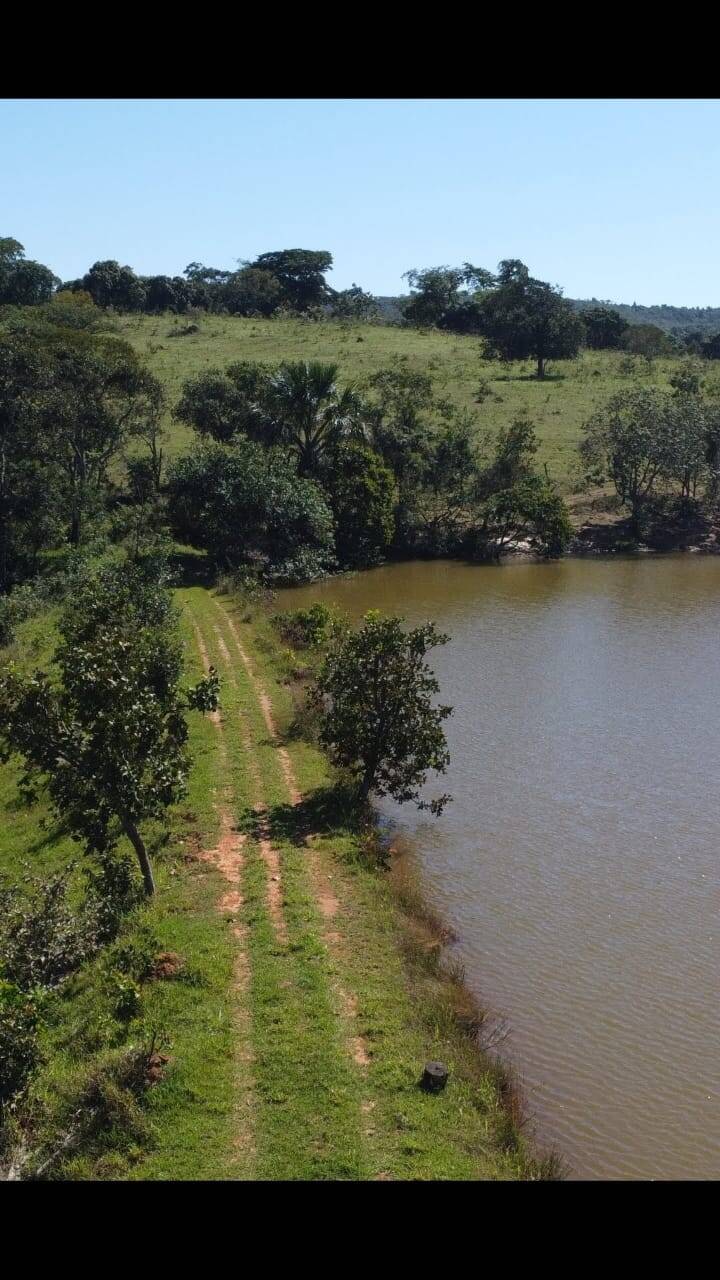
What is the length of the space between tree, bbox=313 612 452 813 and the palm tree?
23533 millimetres

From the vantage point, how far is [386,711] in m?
15.3

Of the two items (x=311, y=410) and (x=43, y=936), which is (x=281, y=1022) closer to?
(x=43, y=936)

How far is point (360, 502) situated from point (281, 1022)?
29.8 metres

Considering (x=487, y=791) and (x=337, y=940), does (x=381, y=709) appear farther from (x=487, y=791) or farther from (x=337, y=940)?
(x=337, y=940)

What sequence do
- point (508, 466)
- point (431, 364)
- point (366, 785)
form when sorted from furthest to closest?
point (431, 364)
point (508, 466)
point (366, 785)

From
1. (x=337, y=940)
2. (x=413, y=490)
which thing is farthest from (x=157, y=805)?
(x=413, y=490)

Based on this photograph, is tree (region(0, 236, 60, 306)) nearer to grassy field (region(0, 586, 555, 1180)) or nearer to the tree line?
the tree line

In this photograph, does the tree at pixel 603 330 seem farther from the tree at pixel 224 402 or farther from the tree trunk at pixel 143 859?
the tree trunk at pixel 143 859

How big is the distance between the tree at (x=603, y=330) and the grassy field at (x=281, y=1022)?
7136 centimetres

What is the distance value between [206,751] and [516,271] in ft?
281

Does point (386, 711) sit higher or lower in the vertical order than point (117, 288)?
lower

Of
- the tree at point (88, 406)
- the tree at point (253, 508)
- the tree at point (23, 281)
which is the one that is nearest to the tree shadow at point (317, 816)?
the tree at point (253, 508)

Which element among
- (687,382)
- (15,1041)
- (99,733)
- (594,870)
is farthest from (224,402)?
(15,1041)

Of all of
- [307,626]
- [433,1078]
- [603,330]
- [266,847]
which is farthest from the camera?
[603,330]
